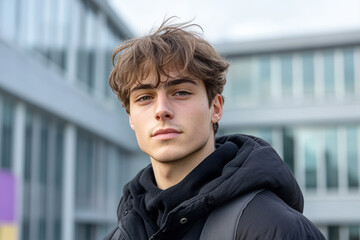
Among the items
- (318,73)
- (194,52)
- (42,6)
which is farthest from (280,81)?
(194,52)

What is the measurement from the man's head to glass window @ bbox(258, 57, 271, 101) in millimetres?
17445

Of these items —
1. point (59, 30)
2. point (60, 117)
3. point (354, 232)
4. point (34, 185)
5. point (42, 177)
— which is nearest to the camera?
point (34, 185)

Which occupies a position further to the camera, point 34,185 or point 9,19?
point 34,185

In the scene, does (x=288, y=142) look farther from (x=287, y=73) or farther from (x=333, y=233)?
(x=333, y=233)

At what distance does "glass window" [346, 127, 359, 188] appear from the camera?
728 inches

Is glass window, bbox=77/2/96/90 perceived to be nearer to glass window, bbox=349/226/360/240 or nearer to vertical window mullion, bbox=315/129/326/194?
vertical window mullion, bbox=315/129/326/194

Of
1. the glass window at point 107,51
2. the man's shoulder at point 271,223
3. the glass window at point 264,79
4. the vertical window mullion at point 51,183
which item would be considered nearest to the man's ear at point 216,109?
the man's shoulder at point 271,223

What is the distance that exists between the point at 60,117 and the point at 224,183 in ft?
37.1

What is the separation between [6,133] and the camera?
1009 cm

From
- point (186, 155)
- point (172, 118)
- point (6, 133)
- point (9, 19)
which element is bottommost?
point (186, 155)

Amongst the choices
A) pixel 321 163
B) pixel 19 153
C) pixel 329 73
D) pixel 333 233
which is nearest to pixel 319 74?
pixel 329 73

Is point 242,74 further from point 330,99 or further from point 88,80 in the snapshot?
point 88,80

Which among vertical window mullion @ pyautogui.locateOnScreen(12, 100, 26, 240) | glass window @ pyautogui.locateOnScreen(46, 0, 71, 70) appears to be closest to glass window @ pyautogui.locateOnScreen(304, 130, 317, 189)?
glass window @ pyautogui.locateOnScreen(46, 0, 71, 70)

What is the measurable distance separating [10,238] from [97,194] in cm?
585
